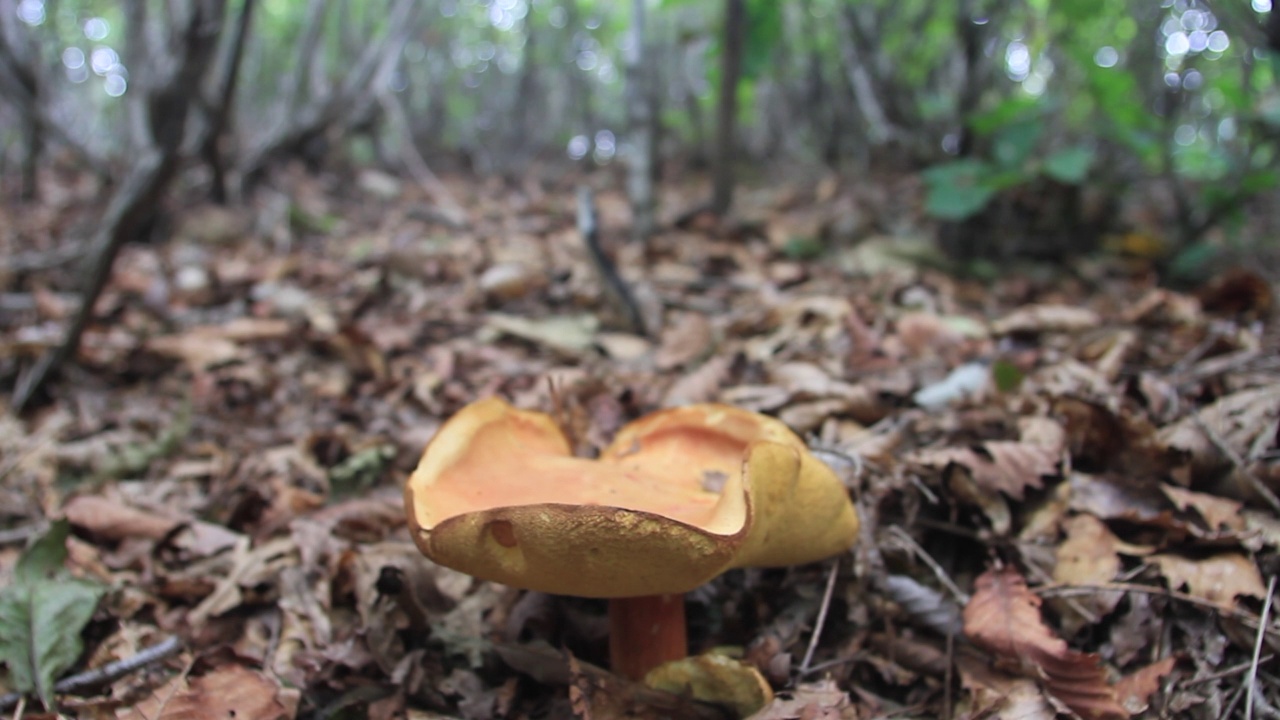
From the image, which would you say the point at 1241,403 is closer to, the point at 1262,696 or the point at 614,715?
the point at 1262,696

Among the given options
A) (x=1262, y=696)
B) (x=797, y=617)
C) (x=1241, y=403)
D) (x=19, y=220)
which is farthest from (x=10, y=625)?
(x=19, y=220)

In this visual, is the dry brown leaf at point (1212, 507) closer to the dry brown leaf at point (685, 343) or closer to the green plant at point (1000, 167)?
the dry brown leaf at point (685, 343)

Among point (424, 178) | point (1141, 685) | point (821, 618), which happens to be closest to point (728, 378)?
point (821, 618)

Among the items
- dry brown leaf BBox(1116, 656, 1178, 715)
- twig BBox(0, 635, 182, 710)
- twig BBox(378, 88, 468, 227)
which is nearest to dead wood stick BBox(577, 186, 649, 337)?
twig BBox(0, 635, 182, 710)

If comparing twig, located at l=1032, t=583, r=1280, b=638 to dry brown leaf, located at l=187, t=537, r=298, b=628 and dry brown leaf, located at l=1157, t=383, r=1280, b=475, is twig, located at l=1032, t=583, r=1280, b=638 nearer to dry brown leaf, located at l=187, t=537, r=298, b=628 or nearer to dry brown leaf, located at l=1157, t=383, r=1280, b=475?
dry brown leaf, located at l=1157, t=383, r=1280, b=475

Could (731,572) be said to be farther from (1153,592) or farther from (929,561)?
(1153,592)
